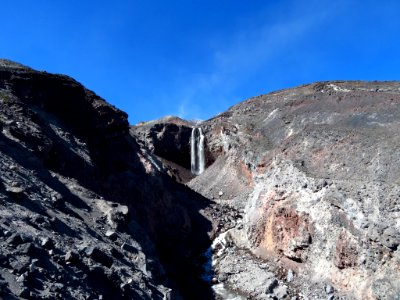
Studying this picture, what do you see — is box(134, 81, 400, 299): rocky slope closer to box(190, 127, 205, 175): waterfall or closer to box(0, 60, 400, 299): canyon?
box(0, 60, 400, 299): canyon

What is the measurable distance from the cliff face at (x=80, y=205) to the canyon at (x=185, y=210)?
0.09 meters

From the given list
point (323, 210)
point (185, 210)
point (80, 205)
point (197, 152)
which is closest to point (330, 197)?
point (323, 210)

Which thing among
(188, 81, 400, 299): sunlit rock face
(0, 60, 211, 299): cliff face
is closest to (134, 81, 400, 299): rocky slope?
(188, 81, 400, 299): sunlit rock face

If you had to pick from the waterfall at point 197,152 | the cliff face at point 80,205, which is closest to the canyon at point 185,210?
the cliff face at point 80,205

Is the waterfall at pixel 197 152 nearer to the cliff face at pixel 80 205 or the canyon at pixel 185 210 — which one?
the canyon at pixel 185 210

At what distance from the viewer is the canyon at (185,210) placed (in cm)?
1630

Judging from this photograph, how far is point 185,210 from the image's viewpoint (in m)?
35.8

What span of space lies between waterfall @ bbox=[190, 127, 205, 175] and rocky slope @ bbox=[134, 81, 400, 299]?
18.9 meters

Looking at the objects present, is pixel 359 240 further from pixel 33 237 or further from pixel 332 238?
pixel 33 237

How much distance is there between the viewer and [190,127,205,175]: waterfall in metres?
61.9

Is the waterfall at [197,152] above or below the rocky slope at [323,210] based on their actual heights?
above

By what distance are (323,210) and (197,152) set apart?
36218 mm

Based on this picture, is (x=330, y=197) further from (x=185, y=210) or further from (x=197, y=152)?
(x=197, y=152)

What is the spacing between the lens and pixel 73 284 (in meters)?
14.2
